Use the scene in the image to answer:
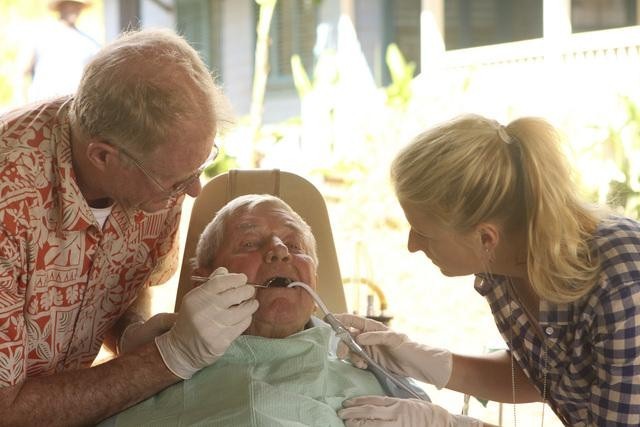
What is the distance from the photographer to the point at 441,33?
26.1ft

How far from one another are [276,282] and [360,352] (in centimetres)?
29

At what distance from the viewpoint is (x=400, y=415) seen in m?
2.00

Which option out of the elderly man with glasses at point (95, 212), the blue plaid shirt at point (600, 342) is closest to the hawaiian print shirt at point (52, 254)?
the elderly man with glasses at point (95, 212)

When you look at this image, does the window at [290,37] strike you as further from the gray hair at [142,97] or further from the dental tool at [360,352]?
the gray hair at [142,97]

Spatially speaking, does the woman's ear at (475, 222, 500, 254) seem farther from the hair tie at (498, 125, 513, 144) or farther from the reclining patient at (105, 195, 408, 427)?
the reclining patient at (105, 195, 408, 427)

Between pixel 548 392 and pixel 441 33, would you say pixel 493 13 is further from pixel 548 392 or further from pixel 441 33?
pixel 548 392

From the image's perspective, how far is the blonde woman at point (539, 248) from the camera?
1763 millimetres

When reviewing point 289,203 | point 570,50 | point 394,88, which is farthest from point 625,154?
point 289,203

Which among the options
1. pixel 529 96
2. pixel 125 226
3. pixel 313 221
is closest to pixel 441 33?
pixel 529 96

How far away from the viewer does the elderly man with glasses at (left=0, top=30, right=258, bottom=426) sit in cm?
187

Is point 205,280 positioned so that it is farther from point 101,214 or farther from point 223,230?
point 101,214

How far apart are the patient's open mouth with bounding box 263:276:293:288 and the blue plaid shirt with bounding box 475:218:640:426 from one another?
0.60 metres

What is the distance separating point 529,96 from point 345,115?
1.70 m

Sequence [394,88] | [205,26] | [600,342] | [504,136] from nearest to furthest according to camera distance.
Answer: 1. [600,342]
2. [504,136]
3. [394,88]
4. [205,26]
